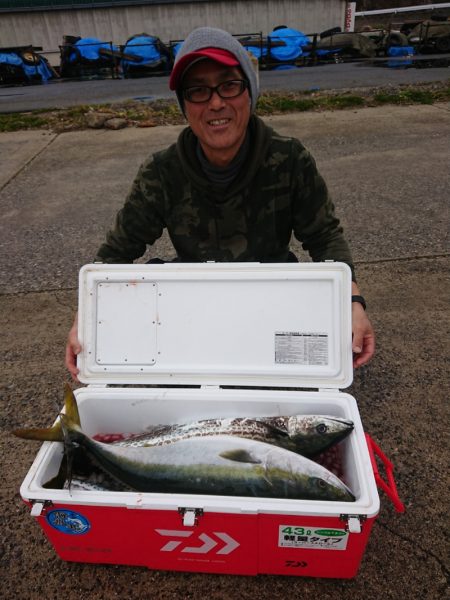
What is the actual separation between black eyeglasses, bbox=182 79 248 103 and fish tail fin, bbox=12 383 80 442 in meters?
1.53

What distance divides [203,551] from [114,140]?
785 centimetres

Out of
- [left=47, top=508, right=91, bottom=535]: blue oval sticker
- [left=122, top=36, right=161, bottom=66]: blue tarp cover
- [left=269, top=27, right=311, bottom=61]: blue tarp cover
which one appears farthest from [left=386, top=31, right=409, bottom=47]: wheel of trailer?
[left=47, top=508, right=91, bottom=535]: blue oval sticker

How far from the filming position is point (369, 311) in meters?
3.48

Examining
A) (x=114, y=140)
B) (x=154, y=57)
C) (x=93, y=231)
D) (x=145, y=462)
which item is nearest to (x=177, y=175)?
(x=145, y=462)

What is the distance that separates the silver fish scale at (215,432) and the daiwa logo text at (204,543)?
346 millimetres

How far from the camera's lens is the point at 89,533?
1.64 m

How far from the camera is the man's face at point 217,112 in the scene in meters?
2.01

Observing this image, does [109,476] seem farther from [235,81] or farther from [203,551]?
[235,81]

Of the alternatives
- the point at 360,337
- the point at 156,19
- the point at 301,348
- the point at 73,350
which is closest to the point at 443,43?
the point at 156,19

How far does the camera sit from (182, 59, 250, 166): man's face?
2014 millimetres

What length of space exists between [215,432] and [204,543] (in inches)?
16.5

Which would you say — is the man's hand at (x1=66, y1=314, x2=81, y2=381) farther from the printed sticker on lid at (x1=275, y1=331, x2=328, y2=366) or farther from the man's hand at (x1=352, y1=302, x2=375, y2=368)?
the man's hand at (x1=352, y1=302, x2=375, y2=368)

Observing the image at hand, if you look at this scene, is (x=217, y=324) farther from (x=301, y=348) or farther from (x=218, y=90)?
(x=218, y=90)

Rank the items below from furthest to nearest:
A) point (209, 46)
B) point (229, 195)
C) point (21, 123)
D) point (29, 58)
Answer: point (29, 58)
point (21, 123)
point (229, 195)
point (209, 46)
